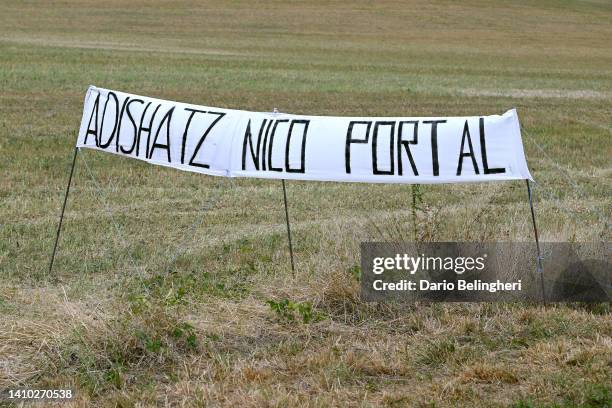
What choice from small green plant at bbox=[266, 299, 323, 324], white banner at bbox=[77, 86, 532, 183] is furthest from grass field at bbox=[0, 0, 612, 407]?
white banner at bbox=[77, 86, 532, 183]

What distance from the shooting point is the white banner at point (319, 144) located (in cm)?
707

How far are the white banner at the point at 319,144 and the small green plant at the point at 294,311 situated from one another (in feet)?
3.50

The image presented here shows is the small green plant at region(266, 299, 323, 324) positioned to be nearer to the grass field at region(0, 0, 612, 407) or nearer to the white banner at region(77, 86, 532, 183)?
the grass field at region(0, 0, 612, 407)

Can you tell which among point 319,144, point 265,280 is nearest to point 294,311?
point 265,280

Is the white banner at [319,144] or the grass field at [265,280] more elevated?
the white banner at [319,144]

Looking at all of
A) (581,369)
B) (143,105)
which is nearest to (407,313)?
(581,369)

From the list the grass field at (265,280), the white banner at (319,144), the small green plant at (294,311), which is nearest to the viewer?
the grass field at (265,280)

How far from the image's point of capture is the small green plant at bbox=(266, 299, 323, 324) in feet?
21.9

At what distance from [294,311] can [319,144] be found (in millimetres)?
1320

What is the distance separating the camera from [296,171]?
24.5 feet

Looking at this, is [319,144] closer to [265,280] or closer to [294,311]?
[265,280]

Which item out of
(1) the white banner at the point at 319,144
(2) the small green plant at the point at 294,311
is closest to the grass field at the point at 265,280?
(2) the small green plant at the point at 294,311

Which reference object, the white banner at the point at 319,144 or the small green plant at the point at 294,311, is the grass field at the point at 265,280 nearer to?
the small green plant at the point at 294,311

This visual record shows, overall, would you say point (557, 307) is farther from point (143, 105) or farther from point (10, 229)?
point (10, 229)
